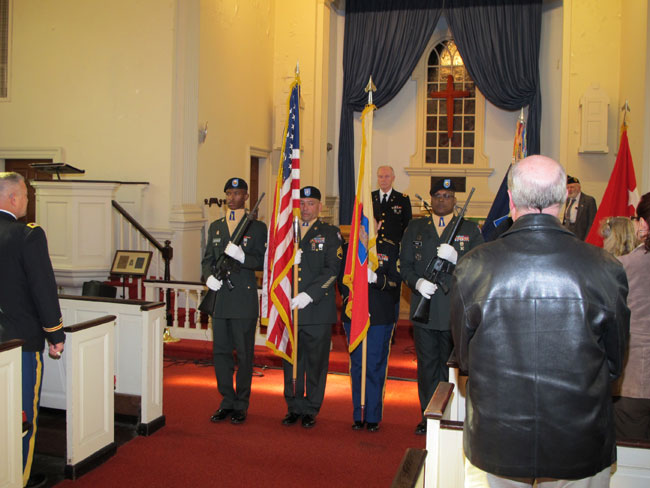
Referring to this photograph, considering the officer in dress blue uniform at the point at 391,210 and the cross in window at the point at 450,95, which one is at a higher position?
the cross in window at the point at 450,95

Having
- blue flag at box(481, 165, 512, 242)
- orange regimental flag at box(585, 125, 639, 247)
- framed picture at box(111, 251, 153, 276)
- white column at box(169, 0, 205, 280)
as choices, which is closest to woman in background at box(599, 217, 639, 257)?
blue flag at box(481, 165, 512, 242)

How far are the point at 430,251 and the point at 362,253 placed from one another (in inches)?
18.1

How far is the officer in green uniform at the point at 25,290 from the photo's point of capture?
3277mm

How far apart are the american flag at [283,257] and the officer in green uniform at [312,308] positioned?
0.25 feet

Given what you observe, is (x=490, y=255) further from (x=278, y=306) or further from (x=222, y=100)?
(x=222, y=100)

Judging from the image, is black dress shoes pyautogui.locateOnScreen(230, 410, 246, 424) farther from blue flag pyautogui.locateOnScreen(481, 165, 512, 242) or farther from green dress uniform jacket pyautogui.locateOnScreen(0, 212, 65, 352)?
blue flag pyautogui.locateOnScreen(481, 165, 512, 242)

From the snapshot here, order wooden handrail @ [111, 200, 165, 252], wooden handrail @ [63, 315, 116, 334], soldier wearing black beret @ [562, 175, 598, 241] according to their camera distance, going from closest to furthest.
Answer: wooden handrail @ [63, 315, 116, 334] → soldier wearing black beret @ [562, 175, 598, 241] → wooden handrail @ [111, 200, 165, 252]

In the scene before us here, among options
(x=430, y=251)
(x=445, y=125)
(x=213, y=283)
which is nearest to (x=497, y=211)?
(x=430, y=251)

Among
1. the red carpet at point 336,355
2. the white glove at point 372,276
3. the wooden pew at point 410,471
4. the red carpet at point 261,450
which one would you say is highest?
the white glove at point 372,276

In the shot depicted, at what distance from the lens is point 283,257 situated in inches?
180

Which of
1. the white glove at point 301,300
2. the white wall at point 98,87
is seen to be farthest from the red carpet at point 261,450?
the white wall at point 98,87

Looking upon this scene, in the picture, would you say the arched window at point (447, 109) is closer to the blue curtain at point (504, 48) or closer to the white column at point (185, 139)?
the blue curtain at point (504, 48)

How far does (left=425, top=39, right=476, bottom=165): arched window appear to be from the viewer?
37.8ft

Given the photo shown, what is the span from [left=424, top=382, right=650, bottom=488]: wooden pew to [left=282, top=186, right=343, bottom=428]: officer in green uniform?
209 centimetres
